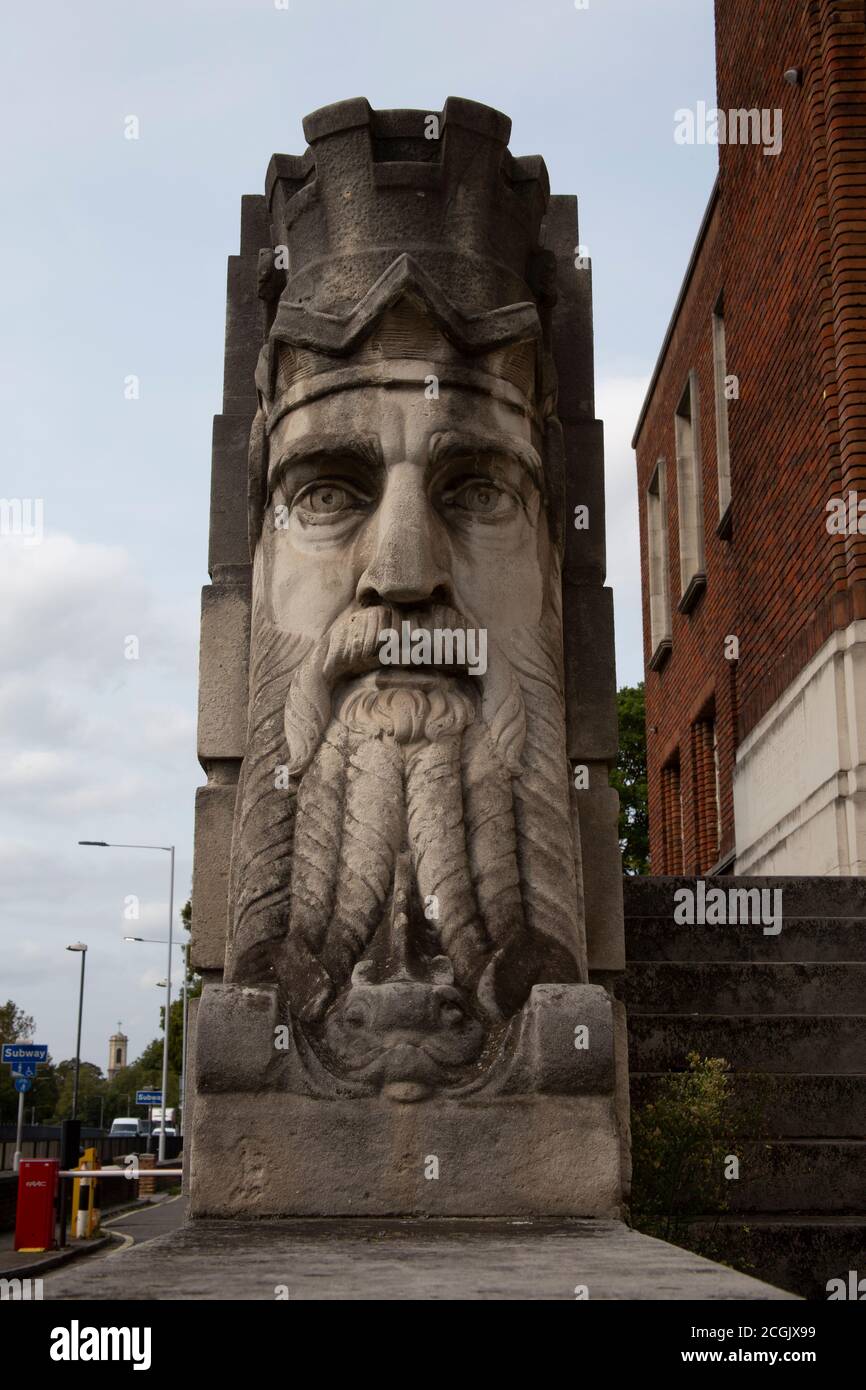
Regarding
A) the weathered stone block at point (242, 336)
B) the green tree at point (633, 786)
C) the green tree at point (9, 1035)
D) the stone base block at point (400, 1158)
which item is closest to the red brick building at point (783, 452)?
the weathered stone block at point (242, 336)

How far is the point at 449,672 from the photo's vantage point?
5160mm

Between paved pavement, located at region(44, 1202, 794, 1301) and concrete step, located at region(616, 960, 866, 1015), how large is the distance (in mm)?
2690

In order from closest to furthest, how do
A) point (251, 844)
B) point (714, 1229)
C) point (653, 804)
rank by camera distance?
1. point (251, 844)
2. point (714, 1229)
3. point (653, 804)

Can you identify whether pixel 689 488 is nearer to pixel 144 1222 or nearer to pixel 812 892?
pixel 144 1222

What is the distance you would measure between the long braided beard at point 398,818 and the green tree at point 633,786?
95.2ft

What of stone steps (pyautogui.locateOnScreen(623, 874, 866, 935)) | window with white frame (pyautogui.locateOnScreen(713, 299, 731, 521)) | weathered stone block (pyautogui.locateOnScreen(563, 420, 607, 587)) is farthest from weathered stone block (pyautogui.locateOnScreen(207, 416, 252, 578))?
window with white frame (pyautogui.locateOnScreen(713, 299, 731, 521))

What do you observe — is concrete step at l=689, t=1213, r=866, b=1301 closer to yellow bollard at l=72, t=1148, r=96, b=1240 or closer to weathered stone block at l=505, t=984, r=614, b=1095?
weathered stone block at l=505, t=984, r=614, b=1095

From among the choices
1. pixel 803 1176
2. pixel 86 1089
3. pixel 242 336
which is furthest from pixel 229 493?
pixel 86 1089

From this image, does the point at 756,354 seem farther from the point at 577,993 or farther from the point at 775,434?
the point at 577,993

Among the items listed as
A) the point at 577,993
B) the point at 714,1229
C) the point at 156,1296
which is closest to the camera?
the point at 156,1296

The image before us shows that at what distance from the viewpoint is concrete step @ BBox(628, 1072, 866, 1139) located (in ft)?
20.2

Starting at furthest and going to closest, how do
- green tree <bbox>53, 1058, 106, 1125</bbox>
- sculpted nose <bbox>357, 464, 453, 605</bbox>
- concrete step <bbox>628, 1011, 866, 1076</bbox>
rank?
green tree <bbox>53, 1058, 106, 1125</bbox> < concrete step <bbox>628, 1011, 866, 1076</bbox> < sculpted nose <bbox>357, 464, 453, 605</bbox>

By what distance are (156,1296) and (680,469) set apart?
18516 millimetres

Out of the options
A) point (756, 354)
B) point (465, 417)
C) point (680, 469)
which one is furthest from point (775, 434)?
point (465, 417)
